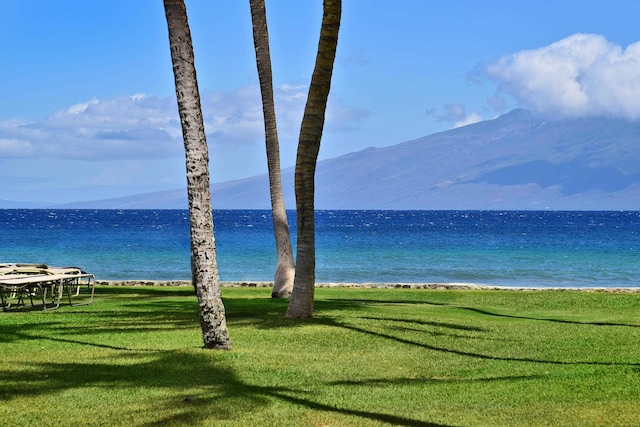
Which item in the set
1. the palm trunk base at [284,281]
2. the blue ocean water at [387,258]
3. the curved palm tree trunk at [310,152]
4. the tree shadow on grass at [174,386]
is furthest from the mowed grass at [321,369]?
the blue ocean water at [387,258]

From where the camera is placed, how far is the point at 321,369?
10727 millimetres

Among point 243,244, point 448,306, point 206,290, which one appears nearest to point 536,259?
point 243,244

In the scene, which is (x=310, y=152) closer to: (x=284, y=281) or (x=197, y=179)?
(x=197, y=179)

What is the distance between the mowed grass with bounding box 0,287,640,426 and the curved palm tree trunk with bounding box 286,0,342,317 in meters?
0.60

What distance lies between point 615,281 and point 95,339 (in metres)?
35.2

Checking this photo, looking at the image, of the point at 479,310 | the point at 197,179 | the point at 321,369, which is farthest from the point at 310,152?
the point at 321,369

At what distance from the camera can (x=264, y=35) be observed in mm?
20797

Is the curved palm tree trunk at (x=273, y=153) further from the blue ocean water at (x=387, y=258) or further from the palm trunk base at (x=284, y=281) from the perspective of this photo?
the blue ocean water at (x=387, y=258)

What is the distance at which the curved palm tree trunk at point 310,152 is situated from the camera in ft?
50.8

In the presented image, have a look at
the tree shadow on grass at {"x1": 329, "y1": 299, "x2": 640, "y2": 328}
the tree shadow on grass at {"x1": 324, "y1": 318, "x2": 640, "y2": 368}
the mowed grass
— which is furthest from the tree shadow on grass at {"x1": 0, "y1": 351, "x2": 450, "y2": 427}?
the tree shadow on grass at {"x1": 329, "y1": 299, "x2": 640, "y2": 328}

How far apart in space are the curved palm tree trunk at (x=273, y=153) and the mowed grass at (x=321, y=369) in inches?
115

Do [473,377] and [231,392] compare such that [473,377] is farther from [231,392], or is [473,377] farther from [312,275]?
[312,275]

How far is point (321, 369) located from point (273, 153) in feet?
35.5

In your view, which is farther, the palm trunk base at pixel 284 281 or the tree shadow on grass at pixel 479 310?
the palm trunk base at pixel 284 281
